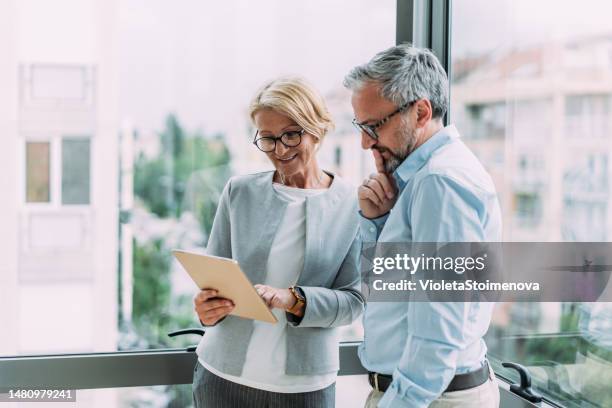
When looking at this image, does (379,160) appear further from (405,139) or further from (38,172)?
(38,172)

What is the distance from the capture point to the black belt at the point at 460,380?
1.26 metres

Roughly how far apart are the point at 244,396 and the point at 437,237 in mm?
721

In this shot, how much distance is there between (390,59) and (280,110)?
34 centimetres

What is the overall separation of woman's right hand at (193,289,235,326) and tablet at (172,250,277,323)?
0.01 m

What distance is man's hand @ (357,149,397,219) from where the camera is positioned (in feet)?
4.70

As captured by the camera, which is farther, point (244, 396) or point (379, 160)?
point (244, 396)

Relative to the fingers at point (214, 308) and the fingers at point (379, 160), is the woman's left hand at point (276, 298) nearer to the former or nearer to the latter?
the fingers at point (214, 308)

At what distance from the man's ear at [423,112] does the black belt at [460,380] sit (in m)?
0.52

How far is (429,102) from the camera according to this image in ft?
4.24

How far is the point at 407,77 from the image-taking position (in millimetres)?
1279

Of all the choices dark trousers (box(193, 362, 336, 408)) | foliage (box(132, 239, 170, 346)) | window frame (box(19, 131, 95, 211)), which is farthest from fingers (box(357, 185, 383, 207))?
window frame (box(19, 131, 95, 211))

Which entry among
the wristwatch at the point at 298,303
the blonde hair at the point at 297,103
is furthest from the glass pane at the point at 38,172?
the wristwatch at the point at 298,303

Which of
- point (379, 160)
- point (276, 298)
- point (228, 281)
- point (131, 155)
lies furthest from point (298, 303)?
point (131, 155)

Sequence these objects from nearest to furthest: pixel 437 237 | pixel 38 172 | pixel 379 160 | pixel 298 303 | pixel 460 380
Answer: pixel 437 237 → pixel 460 380 → pixel 379 160 → pixel 298 303 → pixel 38 172
